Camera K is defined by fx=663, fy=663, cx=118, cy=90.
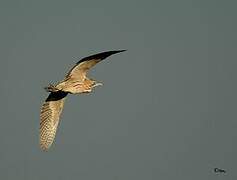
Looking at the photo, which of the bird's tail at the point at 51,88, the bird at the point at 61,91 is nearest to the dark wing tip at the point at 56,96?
the bird at the point at 61,91

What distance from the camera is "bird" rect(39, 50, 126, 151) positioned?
34.9 metres

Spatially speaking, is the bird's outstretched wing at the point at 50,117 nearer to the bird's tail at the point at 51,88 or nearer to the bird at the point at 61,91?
the bird at the point at 61,91

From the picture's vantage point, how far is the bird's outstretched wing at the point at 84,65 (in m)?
33.8

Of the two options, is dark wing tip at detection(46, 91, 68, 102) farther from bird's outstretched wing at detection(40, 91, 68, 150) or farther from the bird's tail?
the bird's tail

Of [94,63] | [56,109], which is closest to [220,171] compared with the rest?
[56,109]

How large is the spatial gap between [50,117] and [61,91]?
149 inches

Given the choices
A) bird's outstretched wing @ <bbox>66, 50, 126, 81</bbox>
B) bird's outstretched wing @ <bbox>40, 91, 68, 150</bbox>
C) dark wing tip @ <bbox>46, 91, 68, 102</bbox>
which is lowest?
bird's outstretched wing @ <bbox>40, 91, 68, 150</bbox>

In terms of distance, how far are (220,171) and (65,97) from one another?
37.6 m

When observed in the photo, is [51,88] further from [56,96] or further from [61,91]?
[56,96]

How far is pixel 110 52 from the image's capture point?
33.2 metres

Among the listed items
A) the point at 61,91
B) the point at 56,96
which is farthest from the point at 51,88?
the point at 56,96

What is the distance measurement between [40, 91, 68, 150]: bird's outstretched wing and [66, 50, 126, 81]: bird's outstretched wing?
3.58 meters

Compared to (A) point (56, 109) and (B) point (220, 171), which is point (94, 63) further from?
(B) point (220, 171)

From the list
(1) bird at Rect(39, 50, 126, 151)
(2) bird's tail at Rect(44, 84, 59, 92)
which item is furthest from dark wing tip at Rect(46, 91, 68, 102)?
(2) bird's tail at Rect(44, 84, 59, 92)
